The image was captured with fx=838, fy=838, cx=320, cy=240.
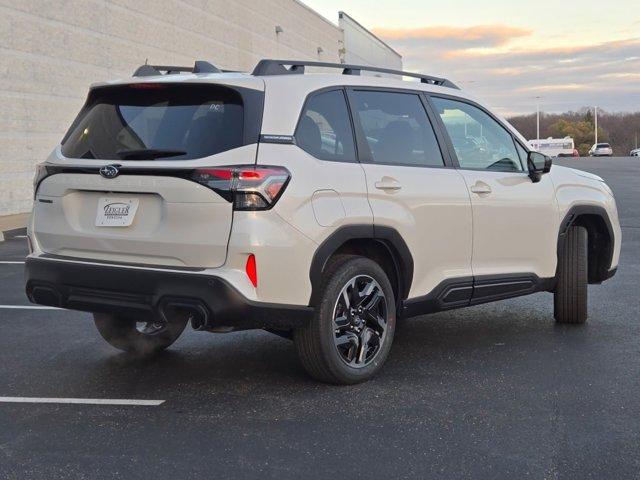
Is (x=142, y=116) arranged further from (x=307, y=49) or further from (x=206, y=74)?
(x=307, y=49)

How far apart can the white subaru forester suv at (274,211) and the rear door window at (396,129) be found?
0.01 m

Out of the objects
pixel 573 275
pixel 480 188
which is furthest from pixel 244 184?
pixel 573 275

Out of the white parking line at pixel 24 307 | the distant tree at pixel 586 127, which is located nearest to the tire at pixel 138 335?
the white parking line at pixel 24 307

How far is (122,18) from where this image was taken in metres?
22.0

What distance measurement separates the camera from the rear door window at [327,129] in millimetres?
4840

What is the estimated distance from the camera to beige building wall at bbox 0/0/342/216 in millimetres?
17547

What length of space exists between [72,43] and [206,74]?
16.0 meters

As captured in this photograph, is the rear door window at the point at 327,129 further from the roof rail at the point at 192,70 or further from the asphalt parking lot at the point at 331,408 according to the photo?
the asphalt parking lot at the point at 331,408

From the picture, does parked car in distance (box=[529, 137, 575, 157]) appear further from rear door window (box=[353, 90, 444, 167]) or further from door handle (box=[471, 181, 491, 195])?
rear door window (box=[353, 90, 444, 167])

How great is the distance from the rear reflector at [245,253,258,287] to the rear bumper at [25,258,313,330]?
0.11 m

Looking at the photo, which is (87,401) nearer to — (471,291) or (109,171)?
(109,171)

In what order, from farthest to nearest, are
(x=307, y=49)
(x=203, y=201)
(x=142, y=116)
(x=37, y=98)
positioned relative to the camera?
(x=307, y=49) < (x=37, y=98) < (x=142, y=116) < (x=203, y=201)

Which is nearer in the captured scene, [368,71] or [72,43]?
[368,71]

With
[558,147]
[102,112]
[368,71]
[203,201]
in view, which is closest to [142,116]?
[102,112]
